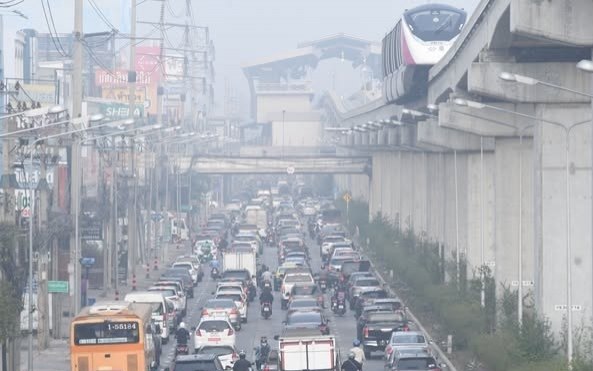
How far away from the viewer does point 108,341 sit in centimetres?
3247

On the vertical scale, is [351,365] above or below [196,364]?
below

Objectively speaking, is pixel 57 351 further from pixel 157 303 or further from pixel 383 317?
pixel 383 317

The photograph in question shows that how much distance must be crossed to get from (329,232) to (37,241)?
53.0 m

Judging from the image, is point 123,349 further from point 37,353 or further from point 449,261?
point 449,261

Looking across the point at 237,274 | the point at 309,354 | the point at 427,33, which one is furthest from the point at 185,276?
the point at 309,354

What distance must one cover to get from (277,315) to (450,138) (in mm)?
8690

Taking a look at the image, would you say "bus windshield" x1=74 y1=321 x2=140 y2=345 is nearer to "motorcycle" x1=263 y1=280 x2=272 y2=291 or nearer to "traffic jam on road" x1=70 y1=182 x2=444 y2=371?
"traffic jam on road" x1=70 y1=182 x2=444 y2=371

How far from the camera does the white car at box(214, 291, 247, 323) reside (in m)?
52.0

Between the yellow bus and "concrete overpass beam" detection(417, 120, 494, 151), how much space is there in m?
24.7

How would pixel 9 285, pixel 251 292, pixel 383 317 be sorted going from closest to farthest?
pixel 9 285, pixel 383 317, pixel 251 292

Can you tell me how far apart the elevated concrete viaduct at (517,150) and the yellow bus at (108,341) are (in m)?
8.96

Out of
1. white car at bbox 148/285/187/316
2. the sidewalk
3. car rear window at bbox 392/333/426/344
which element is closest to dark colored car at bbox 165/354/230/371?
car rear window at bbox 392/333/426/344

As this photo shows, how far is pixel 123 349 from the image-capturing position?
32625mm

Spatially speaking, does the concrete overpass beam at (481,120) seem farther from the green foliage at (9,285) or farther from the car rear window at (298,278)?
the green foliage at (9,285)
